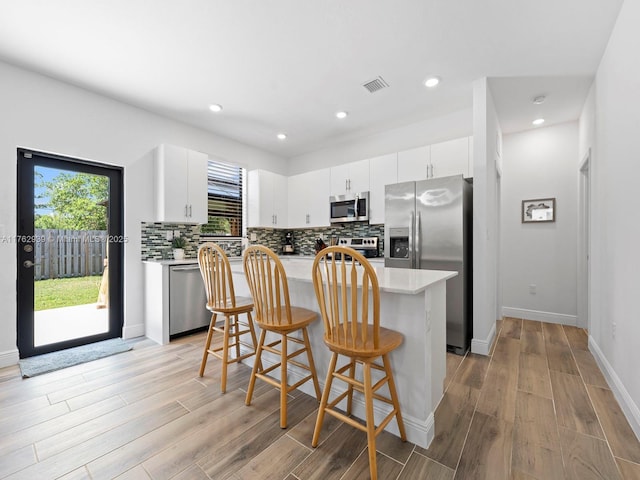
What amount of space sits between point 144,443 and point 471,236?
336 cm

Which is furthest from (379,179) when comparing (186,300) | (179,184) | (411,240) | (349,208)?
(186,300)

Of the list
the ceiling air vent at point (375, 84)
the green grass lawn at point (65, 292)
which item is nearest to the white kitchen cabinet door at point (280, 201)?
the ceiling air vent at point (375, 84)

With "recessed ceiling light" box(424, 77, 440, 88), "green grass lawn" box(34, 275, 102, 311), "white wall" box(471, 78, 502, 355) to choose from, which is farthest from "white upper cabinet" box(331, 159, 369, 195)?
"green grass lawn" box(34, 275, 102, 311)

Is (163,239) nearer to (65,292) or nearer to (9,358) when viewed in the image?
(65,292)

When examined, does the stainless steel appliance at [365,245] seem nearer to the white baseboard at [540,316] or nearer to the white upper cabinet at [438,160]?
the white upper cabinet at [438,160]

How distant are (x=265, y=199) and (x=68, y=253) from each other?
2.58 meters

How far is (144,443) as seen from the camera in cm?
162

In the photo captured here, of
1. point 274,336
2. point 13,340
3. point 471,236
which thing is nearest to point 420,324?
point 274,336

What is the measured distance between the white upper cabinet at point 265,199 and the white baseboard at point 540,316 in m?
3.82

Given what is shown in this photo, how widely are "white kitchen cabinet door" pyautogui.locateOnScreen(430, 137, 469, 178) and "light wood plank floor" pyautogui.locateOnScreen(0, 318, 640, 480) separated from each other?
2.12 metres

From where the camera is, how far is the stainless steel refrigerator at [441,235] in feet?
9.62

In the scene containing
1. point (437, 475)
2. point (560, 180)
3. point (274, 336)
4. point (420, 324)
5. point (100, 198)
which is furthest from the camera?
point (560, 180)

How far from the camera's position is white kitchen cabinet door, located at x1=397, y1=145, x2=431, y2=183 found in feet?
11.7

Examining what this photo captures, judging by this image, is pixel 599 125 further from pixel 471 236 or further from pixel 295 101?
pixel 295 101
